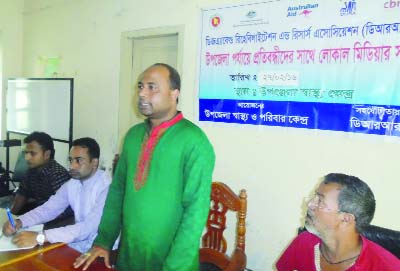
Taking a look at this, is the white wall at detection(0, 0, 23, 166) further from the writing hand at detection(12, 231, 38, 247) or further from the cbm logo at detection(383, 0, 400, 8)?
the cbm logo at detection(383, 0, 400, 8)

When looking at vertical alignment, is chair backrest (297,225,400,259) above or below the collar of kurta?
below

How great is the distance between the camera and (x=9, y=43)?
4.45 m

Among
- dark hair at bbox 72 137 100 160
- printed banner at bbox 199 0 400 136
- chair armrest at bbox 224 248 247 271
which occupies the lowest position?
chair armrest at bbox 224 248 247 271

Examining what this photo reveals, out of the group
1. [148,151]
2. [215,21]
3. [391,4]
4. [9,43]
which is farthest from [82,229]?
[9,43]

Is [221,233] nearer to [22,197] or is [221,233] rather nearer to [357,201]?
[357,201]

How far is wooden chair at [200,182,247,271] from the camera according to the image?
194 cm

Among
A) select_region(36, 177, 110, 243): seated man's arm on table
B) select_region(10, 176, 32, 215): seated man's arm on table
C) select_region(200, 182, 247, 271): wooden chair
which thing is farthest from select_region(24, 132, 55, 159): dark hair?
select_region(200, 182, 247, 271): wooden chair

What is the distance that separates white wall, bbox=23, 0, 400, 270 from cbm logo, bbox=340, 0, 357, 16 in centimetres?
69

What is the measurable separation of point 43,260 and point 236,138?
4.91ft

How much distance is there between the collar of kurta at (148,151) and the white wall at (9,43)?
12.3 ft

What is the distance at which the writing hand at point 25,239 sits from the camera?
1.61 meters

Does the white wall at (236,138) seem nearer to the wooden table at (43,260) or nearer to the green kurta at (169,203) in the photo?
the green kurta at (169,203)

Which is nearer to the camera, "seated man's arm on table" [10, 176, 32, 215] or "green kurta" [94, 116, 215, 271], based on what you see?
"green kurta" [94, 116, 215, 271]

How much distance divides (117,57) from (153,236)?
7.57ft
